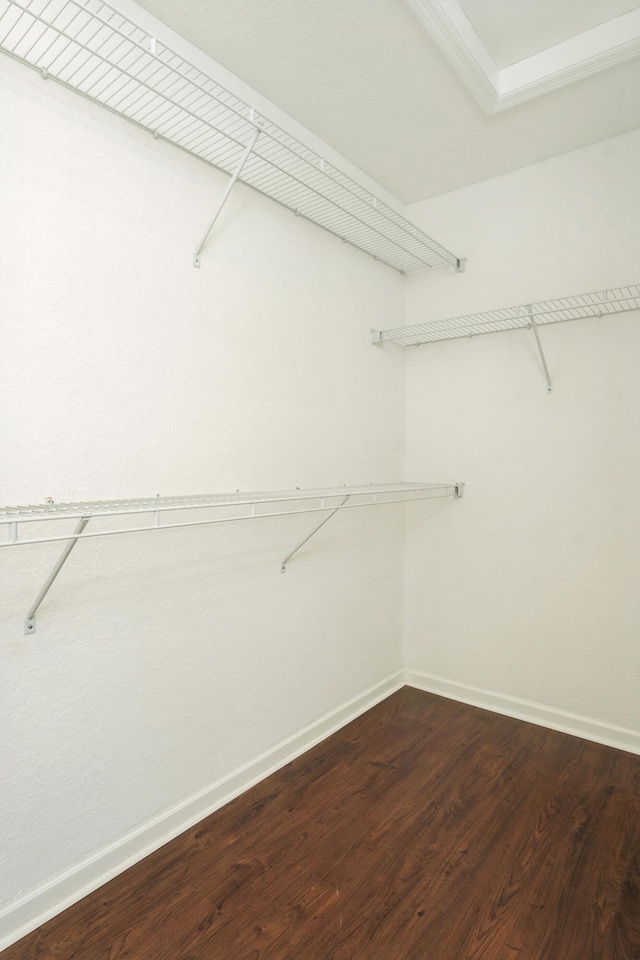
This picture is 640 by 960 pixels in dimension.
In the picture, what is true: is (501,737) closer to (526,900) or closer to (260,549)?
(526,900)

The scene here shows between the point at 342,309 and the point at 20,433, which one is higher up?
the point at 342,309

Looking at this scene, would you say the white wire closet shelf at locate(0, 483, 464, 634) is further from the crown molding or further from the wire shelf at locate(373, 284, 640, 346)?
the crown molding

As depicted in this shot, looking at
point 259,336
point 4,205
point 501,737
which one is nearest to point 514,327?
point 259,336

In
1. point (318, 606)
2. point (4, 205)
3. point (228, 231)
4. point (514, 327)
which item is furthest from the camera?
point (514, 327)

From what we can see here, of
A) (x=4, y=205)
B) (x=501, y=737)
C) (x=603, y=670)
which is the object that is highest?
(x=4, y=205)

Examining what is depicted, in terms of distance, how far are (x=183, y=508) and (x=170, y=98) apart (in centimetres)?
103

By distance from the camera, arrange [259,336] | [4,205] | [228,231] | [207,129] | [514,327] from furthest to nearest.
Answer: [514,327]
[259,336]
[228,231]
[207,129]
[4,205]

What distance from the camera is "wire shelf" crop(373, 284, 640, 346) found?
6.69 feet

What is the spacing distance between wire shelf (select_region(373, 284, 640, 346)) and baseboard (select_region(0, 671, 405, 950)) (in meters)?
1.69

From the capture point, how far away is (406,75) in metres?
1.77

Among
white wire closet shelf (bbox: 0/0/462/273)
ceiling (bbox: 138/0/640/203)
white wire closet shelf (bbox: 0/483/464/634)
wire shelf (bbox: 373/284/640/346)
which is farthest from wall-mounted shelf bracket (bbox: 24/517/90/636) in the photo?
wire shelf (bbox: 373/284/640/346)

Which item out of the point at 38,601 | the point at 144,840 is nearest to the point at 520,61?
the point at 38,601

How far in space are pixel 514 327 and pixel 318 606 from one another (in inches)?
56.2

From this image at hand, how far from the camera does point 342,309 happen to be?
2.26 meters
